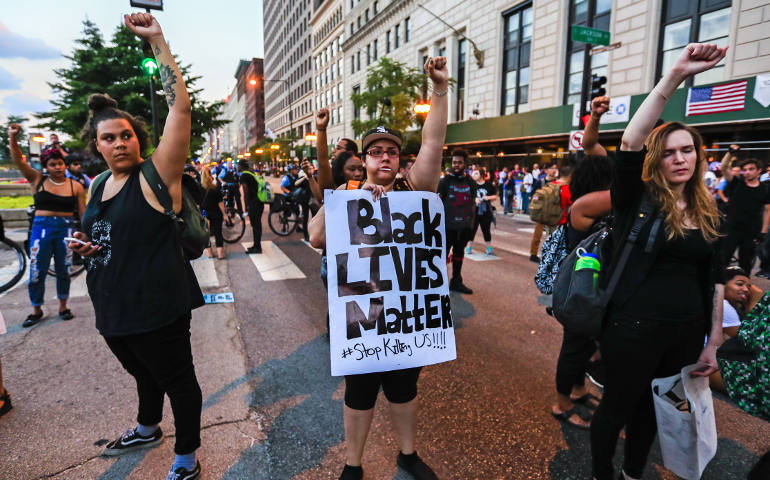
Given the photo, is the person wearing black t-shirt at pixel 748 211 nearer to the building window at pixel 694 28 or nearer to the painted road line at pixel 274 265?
the painted road line at pixel 274 265

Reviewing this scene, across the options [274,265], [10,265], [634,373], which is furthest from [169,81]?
[10,265]

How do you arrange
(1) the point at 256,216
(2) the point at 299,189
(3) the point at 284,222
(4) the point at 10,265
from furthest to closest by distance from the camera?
(3) the point at 284,222
(2) the point at 299,189
(1) the point at 256,216
(4) the point at 10,265

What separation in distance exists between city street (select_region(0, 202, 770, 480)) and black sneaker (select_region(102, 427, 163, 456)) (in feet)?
0.16

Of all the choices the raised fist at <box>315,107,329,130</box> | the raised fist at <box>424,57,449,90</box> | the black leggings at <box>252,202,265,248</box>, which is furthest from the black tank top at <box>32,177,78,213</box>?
the raised fist at <box>424,57,449,90</box>

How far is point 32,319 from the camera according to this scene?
191 inches

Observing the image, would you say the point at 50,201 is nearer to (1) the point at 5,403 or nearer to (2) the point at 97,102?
(1) the point at 5,403

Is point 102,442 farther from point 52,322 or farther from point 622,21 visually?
point 622,21

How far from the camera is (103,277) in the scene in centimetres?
218

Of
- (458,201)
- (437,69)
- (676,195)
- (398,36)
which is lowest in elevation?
(458,201)

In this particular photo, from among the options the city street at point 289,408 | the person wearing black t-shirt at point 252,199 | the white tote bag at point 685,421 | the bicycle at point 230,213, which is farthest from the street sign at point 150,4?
A: the white tote bag at point 685,421

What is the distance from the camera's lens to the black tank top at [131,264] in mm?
2139

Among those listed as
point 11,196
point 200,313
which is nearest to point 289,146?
point 11,196

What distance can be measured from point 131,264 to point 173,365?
1.96ft

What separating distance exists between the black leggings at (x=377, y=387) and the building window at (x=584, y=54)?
73.5ft
